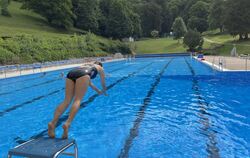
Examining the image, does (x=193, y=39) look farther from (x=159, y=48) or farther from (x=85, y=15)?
(x=85, y=15)

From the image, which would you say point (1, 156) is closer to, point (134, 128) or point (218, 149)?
point (134, 128)

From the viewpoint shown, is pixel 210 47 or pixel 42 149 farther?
pixel 210 47

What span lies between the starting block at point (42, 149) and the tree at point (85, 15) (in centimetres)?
6101

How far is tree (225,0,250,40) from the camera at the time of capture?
51.3 metres

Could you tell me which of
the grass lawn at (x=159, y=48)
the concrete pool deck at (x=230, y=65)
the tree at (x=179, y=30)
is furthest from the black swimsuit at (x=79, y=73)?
the tree at (x=179, y=30)

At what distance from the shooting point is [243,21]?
51.3 metres

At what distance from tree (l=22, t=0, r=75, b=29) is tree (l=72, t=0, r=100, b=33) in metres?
6.51

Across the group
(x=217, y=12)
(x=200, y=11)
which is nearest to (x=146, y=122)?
(x=217, y=12)

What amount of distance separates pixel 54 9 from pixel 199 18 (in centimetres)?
3897

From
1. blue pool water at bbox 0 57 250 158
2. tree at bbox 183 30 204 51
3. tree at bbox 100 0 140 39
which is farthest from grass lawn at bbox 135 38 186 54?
blue pool water at bbox 0 57 250 158

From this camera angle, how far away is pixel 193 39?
53438mm

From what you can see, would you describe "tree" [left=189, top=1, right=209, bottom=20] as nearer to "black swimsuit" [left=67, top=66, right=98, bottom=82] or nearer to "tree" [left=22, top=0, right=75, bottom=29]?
"tree" [left=22, top=0, right=75, bottom=29]

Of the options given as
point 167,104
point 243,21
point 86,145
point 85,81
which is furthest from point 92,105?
point 243,21

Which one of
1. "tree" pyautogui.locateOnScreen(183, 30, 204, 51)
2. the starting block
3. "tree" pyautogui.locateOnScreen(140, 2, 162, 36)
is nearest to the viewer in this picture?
the starting block
